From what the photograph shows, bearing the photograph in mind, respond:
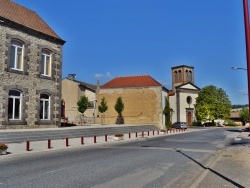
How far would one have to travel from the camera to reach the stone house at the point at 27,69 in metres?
24.4

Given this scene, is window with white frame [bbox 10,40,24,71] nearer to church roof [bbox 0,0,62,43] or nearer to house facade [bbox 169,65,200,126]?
church roof [bbox 0,0,62,43]

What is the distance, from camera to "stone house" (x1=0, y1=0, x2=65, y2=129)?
24.4m

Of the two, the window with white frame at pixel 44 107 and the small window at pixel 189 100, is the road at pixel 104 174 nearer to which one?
the window with white frame at pixel 44 107

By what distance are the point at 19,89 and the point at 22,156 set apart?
40.7 feet

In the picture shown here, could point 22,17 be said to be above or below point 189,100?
above

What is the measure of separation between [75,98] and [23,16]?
30.4 m

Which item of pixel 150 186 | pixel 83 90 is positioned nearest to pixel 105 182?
pixel 150 186

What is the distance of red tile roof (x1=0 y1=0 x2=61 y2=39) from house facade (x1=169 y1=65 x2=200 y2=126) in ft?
151

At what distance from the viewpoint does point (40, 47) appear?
28.0 m

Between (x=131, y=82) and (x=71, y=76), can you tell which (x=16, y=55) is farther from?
(x=71, y=76)

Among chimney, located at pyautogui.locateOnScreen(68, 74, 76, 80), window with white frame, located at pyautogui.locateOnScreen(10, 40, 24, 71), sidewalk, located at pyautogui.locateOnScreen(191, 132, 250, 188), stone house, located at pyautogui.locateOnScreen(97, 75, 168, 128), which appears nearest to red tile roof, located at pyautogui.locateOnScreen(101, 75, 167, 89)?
stone house, located at pyautogui.locateOnScreen(97, 75, 168, 128)

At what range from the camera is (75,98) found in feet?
189

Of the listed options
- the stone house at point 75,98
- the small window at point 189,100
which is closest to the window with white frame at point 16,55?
the stone house at point 75,98

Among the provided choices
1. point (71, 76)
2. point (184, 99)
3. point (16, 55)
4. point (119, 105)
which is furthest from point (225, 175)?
point (184, 99)
